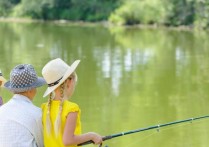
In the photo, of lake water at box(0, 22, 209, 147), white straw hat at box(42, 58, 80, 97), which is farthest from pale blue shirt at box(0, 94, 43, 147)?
lake water at box(0, 22, 209, 147)

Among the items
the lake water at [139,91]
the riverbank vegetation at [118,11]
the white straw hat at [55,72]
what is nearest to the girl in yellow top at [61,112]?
the white straw hat at [55,72]

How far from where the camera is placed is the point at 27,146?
246 cm

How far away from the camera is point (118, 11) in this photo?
4188 centimetres

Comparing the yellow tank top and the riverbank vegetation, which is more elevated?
the riverbank vegetation

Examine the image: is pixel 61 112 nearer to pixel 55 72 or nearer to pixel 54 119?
pixel 54 119

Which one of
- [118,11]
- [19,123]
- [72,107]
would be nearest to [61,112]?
[72,107]

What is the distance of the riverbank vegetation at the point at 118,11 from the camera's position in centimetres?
3794

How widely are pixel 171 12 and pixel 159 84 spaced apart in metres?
27.7

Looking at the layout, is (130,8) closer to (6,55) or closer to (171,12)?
(171,12)

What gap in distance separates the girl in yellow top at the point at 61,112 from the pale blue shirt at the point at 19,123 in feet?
0.23

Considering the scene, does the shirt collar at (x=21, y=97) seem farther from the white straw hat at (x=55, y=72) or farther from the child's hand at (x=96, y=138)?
the child's hand at (x=96, y=138)

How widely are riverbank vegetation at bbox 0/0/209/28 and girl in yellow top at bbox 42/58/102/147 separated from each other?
3426 centimetres

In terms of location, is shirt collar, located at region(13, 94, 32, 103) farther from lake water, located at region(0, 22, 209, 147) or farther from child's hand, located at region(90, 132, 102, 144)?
lake water, located at region(0, 22, 209, 147)

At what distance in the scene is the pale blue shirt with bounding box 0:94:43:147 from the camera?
2447 millimetres
